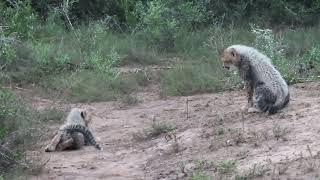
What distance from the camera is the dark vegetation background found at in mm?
13086

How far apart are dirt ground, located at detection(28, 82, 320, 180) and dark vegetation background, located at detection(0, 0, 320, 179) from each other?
37.5 inches

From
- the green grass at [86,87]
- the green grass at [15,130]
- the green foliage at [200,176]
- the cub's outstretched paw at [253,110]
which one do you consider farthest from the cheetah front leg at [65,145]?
the green grass at [86,87]

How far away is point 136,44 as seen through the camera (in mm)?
16062

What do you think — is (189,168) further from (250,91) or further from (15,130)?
(15,130)

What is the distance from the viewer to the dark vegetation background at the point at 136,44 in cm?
1309

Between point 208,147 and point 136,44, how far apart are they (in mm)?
7556

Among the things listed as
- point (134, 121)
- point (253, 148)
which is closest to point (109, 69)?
point (134, 121)

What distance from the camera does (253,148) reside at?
27.0 ft

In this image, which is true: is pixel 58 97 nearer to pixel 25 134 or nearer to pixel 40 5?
pixel 25 134

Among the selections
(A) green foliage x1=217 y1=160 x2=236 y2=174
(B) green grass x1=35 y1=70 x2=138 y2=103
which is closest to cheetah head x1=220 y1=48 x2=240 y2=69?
(A) green foliage x1=217 y1=160 x2=236 y2=174

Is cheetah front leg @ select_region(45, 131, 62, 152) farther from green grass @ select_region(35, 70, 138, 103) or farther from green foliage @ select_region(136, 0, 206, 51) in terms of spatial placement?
green foliage @ select_region(136, 0, 206, 51)

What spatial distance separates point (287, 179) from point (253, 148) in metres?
1.18

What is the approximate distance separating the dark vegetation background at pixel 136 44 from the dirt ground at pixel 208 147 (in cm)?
95

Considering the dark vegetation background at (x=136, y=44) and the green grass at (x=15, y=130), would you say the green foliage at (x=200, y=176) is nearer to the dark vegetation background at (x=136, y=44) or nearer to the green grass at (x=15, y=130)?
the green grass at (x=15, y=130)
